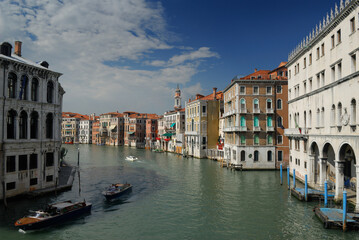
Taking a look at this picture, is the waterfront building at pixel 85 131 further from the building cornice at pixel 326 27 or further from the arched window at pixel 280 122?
the building cornice at pixel 326 27

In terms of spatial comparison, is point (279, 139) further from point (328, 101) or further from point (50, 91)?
point (50, 91)

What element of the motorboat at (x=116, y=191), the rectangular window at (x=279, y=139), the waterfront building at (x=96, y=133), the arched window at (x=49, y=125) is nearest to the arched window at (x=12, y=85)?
the arched window at (x=49, y=125)

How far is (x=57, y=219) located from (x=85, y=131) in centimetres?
10821

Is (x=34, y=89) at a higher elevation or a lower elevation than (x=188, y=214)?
higher

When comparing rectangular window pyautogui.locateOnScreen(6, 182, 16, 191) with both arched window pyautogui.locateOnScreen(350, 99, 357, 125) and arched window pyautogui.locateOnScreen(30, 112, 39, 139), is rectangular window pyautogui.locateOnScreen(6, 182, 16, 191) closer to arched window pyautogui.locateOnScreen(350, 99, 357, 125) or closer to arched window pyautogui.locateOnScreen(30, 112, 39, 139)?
arched window pyautogui.locateOnScreen(30, 112, 39, 139)

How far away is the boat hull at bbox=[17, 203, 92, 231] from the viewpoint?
50.9 feet

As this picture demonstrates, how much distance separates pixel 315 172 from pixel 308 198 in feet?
16.5

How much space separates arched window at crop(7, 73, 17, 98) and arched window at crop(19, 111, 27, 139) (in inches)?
59.4

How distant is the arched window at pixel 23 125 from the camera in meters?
21.5

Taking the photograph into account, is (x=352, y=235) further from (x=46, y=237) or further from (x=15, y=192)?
(x=15, y=192)

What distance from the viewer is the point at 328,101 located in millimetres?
21547

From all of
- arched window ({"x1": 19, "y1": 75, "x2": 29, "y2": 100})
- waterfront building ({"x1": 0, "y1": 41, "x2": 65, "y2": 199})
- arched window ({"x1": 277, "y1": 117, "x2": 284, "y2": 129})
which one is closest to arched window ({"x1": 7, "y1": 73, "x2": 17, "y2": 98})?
waterfront building ({"x1": 0, "y1": 41, "x2": 65, "y2": 199})

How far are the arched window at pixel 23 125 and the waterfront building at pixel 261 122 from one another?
25.6m

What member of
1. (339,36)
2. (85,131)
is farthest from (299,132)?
(85,131)
